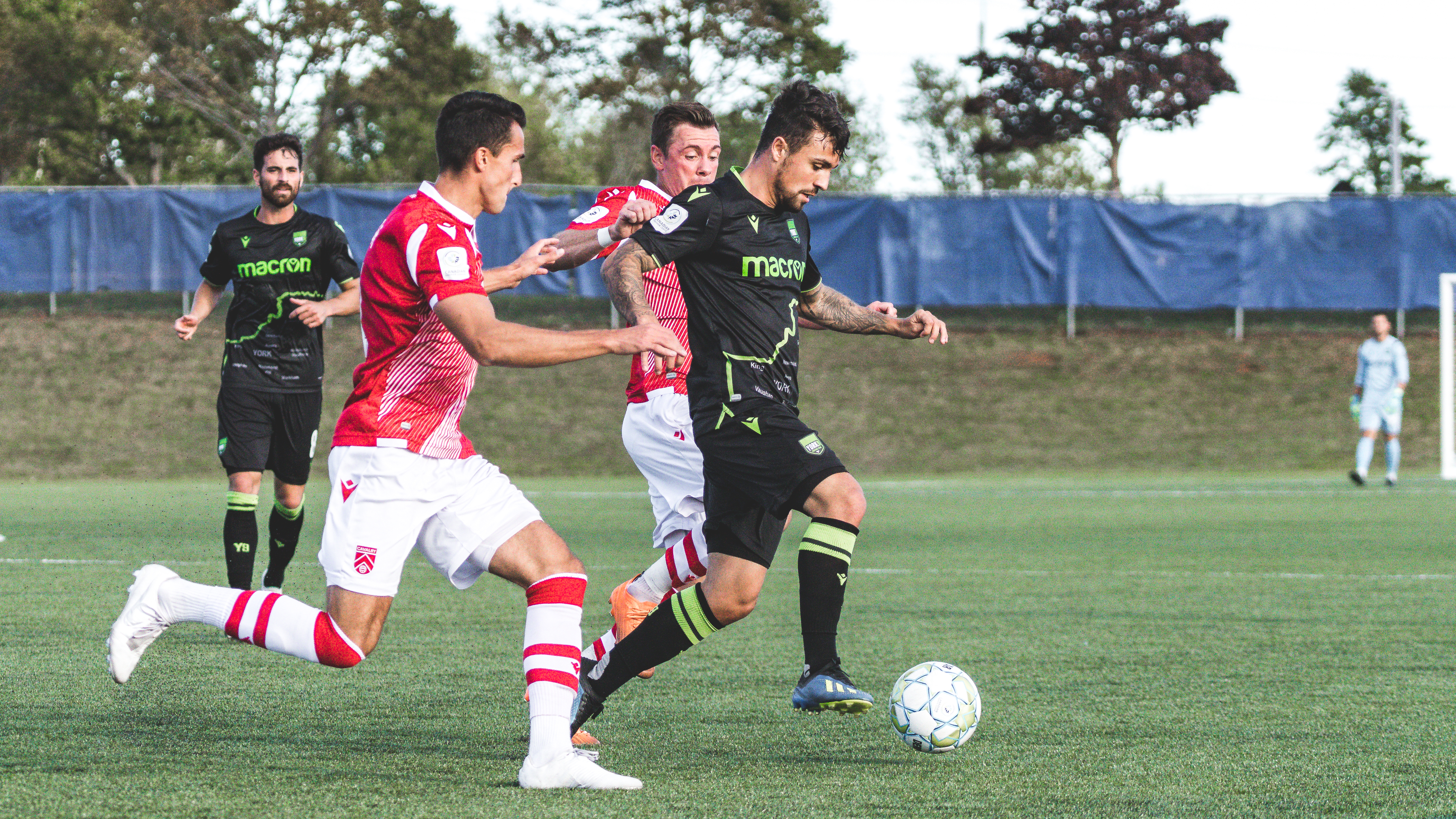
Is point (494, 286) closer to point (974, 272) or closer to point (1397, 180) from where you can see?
point (974, 272)

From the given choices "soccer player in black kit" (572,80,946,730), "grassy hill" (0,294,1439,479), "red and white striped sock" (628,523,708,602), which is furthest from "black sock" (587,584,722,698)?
"grassy hill" (0,294,1439,479)

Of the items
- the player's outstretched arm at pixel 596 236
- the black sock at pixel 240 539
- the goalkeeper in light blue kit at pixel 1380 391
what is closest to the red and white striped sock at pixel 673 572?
the player's outstretched arm at pixel 596 236

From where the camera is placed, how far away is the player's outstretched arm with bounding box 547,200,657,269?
453cm

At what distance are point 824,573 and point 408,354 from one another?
1.42 metres

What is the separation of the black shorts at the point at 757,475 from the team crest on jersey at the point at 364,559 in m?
1.06

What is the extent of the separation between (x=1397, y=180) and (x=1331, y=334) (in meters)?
13.2

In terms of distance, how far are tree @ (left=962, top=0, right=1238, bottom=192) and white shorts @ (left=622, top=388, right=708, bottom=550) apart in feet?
89.9

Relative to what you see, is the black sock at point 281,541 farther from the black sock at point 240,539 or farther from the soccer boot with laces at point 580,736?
the soccer boot with laces at point 580,736

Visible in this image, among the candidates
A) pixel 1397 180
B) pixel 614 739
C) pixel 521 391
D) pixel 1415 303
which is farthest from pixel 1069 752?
pixel 1397 180

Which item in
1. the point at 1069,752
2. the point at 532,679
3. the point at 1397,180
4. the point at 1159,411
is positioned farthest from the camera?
the point at 1397,180

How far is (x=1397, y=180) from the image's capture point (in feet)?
108

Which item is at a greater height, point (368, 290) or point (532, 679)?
point (368, 290)

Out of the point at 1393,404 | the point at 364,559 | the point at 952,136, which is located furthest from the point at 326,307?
the point at 952,136

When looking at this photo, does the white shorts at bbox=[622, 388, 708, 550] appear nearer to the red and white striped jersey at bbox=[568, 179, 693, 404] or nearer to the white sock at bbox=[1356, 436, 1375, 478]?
the red and white striped jersey at bbox=[568, 179, 693, 404]
